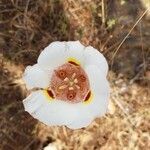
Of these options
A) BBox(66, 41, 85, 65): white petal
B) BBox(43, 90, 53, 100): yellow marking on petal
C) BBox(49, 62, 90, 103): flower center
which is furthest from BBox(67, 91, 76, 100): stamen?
BBox(66, 41, 85, 65): white petal

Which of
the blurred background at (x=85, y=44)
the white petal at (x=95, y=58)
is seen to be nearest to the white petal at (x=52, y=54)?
the white petal at (x=95, y=58)

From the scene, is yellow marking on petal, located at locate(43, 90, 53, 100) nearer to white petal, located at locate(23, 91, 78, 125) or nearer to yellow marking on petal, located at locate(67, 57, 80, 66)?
white petal, located at locate(23, 91, 78, 125)

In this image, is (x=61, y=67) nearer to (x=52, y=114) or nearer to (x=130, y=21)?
(x=52, y=114)

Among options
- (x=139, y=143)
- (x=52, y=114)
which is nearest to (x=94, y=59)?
(x=52, y=114)

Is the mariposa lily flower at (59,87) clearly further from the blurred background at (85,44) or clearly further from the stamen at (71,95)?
the blurred background at (85,44)

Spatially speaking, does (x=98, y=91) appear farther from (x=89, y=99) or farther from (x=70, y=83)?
(x=70, y=83)

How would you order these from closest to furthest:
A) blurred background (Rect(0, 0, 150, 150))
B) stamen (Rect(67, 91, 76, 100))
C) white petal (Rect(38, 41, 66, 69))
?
white petal (Rect(38, 41, 66, 69)) < stamen (Rect(67, 91, 76, 100)) < blurred background (Rect(0, 0, 150, 150))
